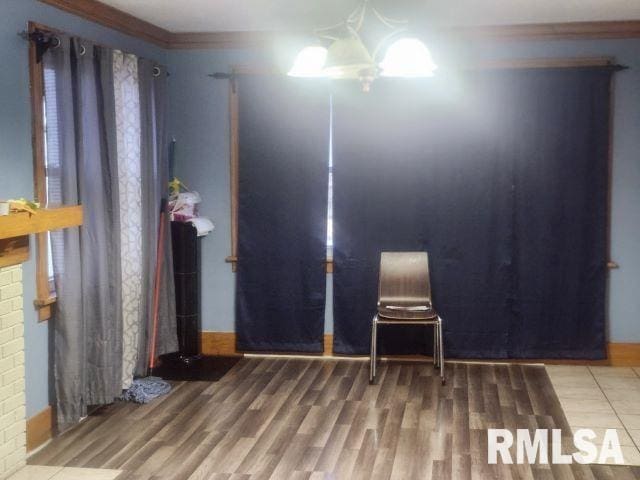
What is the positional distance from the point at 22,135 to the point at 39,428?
1571 mm

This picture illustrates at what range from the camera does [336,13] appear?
4875 mm

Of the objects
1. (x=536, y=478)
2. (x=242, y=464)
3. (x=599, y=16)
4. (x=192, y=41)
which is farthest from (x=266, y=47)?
(x=536, y=478)

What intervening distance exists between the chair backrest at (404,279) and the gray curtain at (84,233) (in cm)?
192

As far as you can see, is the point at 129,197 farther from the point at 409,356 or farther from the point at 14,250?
the point at 409,356

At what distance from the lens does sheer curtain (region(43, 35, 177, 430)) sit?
14.4ft

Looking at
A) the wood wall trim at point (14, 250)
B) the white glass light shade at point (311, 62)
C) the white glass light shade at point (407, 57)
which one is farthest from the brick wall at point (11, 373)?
the white glass light shade at point (407, 57)

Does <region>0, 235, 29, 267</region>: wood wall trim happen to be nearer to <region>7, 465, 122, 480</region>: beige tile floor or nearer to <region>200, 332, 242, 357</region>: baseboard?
<region>7, 465, 122, 480</region>: beige tile floor

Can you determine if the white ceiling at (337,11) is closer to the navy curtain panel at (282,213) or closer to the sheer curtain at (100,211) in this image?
the sheer curtain at (100,211)

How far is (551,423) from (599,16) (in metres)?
2.71

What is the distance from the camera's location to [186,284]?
5.87m

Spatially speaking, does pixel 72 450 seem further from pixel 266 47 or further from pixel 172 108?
pixel 266 47

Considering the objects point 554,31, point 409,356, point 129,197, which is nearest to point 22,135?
point 129,197

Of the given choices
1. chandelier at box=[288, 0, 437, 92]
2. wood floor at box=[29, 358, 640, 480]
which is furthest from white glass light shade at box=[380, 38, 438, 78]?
wood floor at box=[29, 358, 640, 480]

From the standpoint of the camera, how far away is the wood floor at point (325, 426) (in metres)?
4.00
